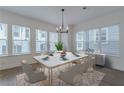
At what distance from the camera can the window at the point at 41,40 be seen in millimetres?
6629

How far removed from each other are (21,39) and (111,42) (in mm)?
4626

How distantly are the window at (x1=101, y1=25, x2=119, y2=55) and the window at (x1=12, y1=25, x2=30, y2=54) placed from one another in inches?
162

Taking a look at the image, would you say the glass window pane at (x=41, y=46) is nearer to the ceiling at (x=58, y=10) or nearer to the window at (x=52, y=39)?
the window at (x=52, y=39)

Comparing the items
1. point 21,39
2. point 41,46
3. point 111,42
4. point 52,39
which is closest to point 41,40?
point 41,46

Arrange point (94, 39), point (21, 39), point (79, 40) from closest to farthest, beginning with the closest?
point (21, 39) → point (94, 39) → point (79, 40)

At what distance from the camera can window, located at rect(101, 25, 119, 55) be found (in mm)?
4988

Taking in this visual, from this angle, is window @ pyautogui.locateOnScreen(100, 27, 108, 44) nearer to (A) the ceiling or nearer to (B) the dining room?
(B) the dining room

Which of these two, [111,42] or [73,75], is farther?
[111,42]

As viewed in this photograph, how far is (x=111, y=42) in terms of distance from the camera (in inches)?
207

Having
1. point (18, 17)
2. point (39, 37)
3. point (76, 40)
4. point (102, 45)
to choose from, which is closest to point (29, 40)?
point (39, 37)

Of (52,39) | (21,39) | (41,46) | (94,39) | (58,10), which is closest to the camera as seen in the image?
(58,10)

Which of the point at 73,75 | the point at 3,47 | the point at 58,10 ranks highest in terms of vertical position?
the point at 58,10

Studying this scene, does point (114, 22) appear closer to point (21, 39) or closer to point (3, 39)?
point (21, 39)

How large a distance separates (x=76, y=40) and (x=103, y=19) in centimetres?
253
